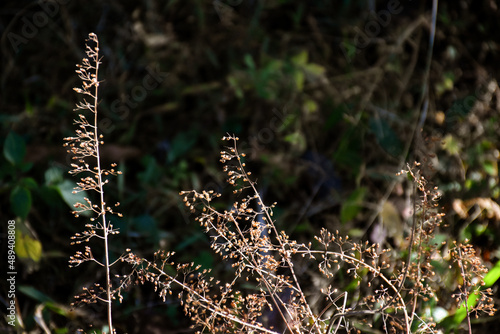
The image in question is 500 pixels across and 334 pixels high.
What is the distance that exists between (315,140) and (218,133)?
40 centimetres

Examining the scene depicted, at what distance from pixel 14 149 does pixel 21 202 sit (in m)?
0.18

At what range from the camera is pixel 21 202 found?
1.76m

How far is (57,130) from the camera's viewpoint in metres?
2.36

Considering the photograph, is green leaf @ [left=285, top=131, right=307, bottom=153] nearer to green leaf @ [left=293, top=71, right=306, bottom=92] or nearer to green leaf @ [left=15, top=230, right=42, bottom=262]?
green leaf @ [left=293, top=71, right=306, bottom=92]

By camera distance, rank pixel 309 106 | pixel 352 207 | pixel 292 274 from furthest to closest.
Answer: pixel 309 106 < pixel 352 207 < pixel 292 274

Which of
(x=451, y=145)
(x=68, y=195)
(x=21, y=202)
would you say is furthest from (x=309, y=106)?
(x=21, y=202)

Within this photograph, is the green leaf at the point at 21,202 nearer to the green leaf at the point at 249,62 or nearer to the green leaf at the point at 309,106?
the green leaf at the point at 249,62

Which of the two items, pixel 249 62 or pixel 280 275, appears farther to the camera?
pixel 249 62

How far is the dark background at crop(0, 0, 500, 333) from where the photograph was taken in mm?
1835

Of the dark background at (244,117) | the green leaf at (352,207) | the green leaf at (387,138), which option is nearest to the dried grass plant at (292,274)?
the green leaf at (352,207)

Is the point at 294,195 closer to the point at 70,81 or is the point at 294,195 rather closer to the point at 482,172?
the point at 482,172

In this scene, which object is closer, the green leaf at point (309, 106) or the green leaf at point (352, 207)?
the green leaf at point (352, 207)

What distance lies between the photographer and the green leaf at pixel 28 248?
176 cm

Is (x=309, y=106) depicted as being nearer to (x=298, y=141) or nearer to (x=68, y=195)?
(x=298, y=141)
